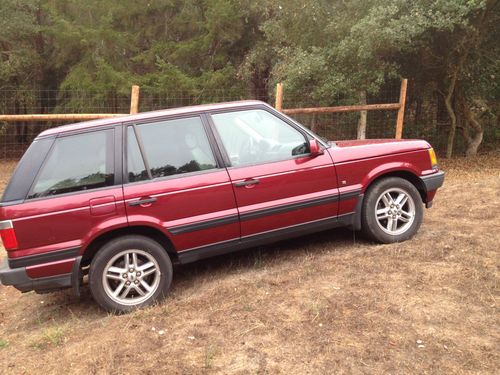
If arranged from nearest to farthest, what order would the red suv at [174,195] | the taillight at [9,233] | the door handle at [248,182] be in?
the taillight at [9,233], the red suv at [174,195], the door handle at [248,182]

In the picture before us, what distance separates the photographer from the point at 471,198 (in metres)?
6.95

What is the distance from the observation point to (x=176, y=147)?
4.50 m

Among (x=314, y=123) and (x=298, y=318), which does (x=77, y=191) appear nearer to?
(x=298, y=318)

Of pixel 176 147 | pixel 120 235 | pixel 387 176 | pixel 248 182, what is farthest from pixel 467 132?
pixel 120 235

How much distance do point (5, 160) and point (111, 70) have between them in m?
5.00

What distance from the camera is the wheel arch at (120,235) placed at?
4.23m

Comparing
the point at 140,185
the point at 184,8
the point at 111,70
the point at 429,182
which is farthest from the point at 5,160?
the point at 429,182

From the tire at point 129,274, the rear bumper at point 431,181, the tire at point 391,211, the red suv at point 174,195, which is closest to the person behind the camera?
the red suv at point 174,195

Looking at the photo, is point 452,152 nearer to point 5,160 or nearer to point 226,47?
point 226,47

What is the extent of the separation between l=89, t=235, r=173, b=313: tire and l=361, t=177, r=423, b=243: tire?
2.12 metres

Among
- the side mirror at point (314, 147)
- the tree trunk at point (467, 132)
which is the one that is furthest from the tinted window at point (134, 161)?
the tree trunk at point (467, 132)

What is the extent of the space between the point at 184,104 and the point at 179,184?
993 cm

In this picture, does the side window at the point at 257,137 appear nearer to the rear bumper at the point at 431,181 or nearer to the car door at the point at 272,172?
the car door at the point at 272,172

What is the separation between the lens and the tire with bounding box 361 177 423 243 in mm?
5070
